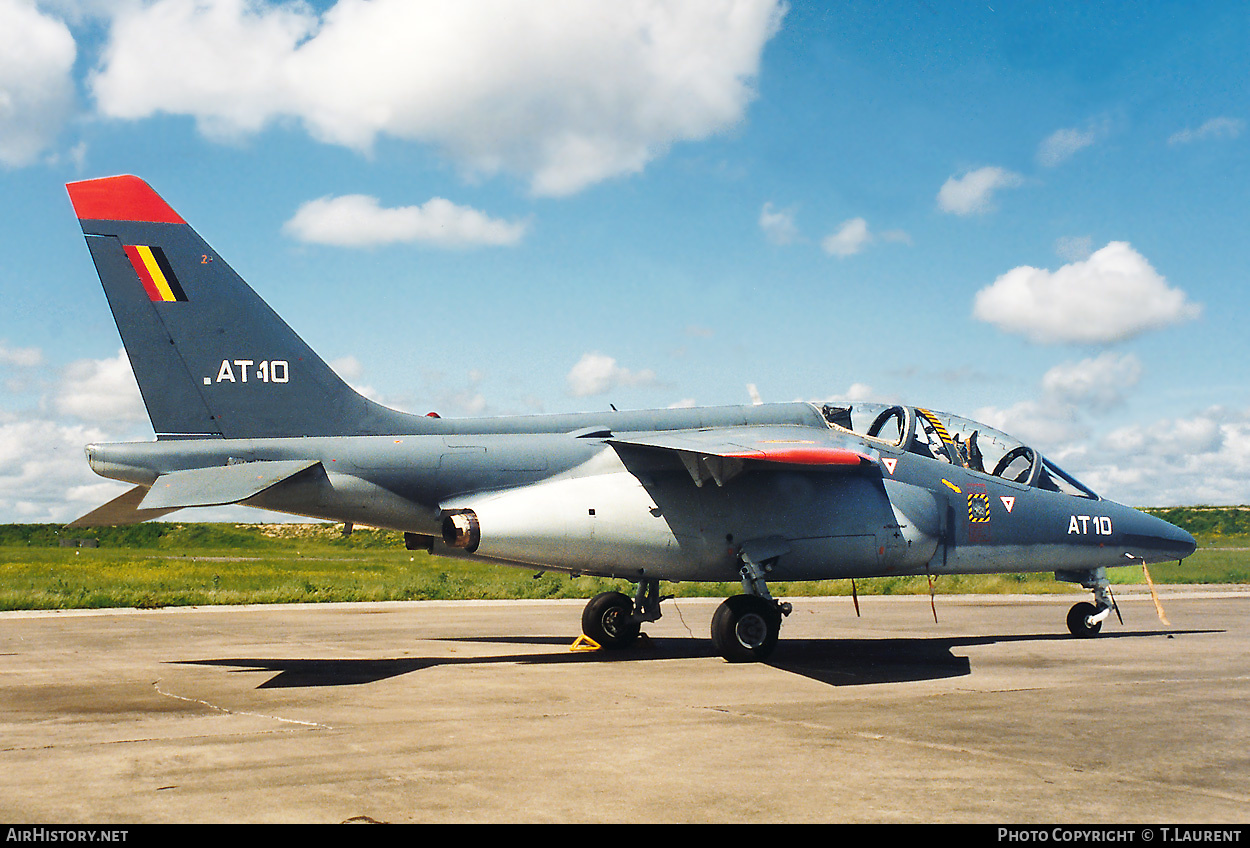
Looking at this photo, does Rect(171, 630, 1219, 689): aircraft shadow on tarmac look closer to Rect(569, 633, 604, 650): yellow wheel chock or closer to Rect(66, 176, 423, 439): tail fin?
Rect(569, 633, 604, 650): yellow wheel chock

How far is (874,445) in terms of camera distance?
13.7 meters

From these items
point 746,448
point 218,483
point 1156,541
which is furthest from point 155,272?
point 1156,541

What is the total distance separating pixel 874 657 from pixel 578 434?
207 inches

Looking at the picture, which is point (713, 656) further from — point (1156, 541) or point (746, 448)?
point (1156, 541)

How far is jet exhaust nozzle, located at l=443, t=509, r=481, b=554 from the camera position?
39.8 ft

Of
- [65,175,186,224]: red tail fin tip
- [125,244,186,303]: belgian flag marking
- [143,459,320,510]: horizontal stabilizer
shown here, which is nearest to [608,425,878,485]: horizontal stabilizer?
[143,459,320,510]: horizontal stabilizer

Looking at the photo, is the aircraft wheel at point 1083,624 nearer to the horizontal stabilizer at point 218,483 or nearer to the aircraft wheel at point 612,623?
the aircraft wheel at point 612,623

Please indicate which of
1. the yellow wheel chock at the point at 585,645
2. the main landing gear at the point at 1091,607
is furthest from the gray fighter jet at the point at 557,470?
the main landing gear at the point at 1091,607

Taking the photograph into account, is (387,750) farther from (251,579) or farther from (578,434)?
(251,579)

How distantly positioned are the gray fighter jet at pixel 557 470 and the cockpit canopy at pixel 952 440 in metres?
0.03

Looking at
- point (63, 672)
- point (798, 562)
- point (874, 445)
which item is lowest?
point (63, 672)

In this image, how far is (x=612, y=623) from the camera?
559 inches

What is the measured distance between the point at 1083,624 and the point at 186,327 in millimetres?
14403

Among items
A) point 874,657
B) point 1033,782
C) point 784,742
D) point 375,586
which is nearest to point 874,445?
point 874,657
